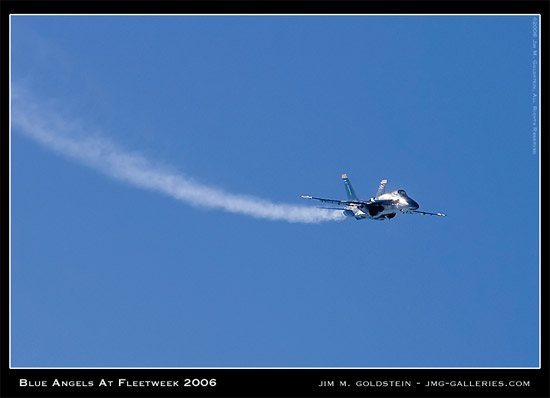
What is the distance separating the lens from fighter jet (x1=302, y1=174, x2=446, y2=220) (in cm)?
Answer: 9957

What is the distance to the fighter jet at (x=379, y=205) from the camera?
9957 centimetres

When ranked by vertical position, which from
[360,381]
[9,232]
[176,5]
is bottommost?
[360,381]

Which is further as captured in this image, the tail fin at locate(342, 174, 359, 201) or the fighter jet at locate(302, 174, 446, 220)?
the tail fin at locate(342, 174, 359, 201)

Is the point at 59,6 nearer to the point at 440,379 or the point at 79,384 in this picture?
the point at 79,384

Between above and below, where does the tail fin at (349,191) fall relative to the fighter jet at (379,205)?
above

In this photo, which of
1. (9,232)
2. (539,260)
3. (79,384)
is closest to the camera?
(79,384)

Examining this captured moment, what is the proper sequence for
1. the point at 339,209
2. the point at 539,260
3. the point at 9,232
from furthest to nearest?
1. the point at 339,209
2. the point at 539,260
3. the point at 9,232

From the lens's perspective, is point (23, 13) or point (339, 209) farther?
point (339, 209)

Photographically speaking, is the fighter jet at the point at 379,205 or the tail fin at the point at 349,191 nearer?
the fighter jet at the point at 379,205

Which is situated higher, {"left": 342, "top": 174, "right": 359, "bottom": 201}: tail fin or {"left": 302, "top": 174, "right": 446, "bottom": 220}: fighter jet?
{"left": 342, "top": 174, "right": 359, "bottom": 201}: tail fin

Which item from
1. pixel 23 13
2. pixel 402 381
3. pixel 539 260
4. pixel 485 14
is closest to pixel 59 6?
pixel 23 13

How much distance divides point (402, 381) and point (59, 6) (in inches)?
1933

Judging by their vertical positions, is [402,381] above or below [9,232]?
below

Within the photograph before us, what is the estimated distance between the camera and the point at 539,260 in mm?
83938
